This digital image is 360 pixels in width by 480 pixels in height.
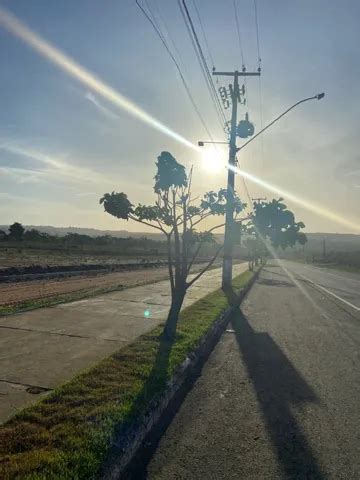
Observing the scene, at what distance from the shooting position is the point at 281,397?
553 cm

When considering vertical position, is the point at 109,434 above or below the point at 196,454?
above

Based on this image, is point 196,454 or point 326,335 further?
point 326,335

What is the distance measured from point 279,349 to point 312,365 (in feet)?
3.86

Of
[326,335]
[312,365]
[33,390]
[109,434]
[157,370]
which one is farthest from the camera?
[326,335]

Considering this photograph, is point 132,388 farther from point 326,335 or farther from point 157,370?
point 326,335

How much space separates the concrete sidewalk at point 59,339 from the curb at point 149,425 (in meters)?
1.31

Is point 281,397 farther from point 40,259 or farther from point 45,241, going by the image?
point 45,241

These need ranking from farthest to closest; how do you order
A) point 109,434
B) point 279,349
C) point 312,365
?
1. point 279,349
2. point 312,365
3. point 109,434

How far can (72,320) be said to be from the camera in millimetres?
9148

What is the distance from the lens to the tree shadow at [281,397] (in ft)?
12.5

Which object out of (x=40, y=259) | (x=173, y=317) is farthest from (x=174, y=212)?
(x=40, y=259)

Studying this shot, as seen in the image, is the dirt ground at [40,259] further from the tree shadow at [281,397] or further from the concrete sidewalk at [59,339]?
the tree shadow at [281,397]

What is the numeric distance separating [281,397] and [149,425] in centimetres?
206

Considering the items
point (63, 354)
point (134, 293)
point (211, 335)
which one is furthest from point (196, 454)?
point (134, 293)
